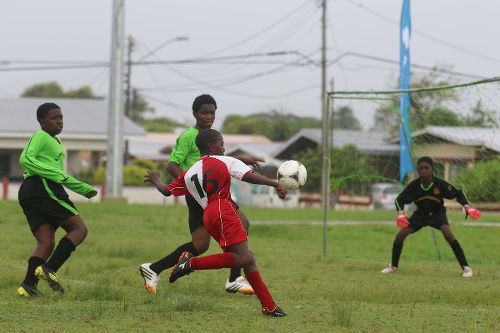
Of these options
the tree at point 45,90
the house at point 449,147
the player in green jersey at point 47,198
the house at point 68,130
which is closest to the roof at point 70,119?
the house at point 68,130

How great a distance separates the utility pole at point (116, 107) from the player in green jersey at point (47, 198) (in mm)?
19782

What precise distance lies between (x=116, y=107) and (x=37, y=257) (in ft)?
67.2

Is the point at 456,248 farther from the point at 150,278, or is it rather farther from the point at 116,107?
the point at 116,107

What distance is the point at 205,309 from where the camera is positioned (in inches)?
222

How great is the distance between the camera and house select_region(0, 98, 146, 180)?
38.4m

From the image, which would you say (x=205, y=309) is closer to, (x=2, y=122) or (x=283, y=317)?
(x=283, y=317)

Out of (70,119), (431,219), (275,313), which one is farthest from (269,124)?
(275,313)

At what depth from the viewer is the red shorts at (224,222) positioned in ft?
18.0

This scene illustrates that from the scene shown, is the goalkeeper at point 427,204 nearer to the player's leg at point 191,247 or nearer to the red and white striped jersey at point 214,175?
the player's leg at point 191,247

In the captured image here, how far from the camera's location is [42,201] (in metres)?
6.35

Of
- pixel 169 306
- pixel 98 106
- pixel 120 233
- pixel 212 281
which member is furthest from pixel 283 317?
pixel 98 106

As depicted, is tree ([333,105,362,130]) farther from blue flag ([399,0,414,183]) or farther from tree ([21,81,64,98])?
tree ([21,81,64,98])

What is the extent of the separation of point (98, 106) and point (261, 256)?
118 ft

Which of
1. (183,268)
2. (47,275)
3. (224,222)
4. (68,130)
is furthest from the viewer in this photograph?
(68,130)
